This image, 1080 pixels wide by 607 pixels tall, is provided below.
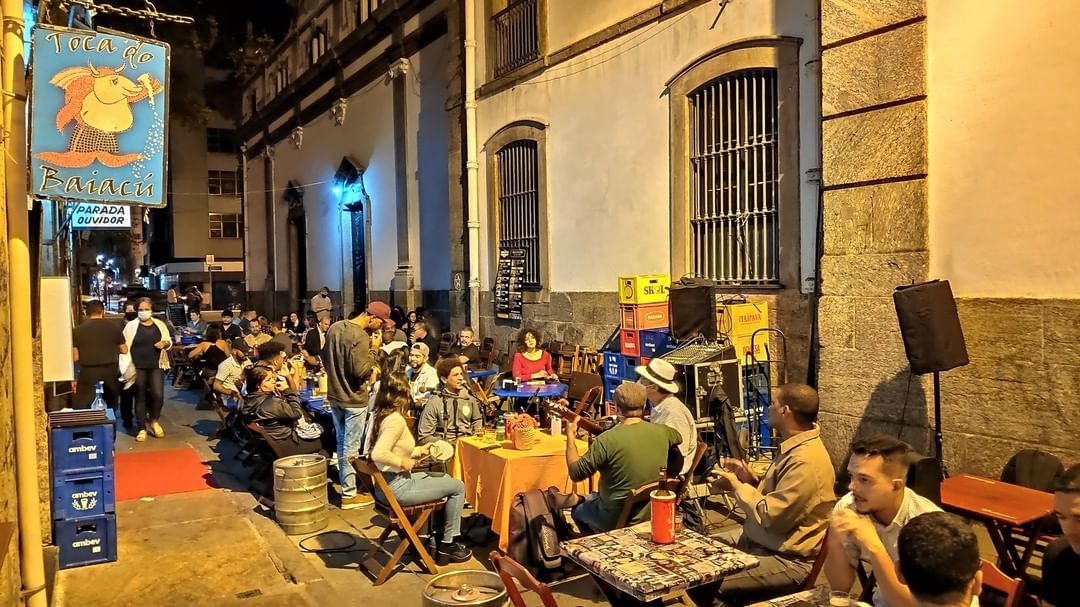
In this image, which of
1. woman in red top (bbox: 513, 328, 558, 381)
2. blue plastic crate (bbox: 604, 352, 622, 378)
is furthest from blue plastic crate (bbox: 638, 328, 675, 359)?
woman in red top (bbox: 513, 328, 558, 381)

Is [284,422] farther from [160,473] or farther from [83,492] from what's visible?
[160,473]

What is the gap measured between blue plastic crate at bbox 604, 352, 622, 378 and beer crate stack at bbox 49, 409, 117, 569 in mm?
5533

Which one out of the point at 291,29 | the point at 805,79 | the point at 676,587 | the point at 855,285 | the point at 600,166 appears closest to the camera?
the point at 676,587

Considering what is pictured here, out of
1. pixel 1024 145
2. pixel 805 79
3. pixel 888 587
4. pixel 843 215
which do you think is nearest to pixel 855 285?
pixel 843 215

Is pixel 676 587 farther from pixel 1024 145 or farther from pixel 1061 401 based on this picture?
pixel 1024 145

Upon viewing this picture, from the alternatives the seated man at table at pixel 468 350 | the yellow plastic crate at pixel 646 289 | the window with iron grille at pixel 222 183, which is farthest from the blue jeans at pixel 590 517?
the window with iron grille at pixel 222 183

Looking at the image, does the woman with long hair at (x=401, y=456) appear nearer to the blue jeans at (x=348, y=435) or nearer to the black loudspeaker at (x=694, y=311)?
the blue jeans at (x=348, y=435)

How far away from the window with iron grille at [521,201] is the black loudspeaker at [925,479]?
7.93 m

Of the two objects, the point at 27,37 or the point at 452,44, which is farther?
the point at 452,44

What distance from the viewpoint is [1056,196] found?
17.7ft

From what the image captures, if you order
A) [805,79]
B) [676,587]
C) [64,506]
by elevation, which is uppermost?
[805,79]

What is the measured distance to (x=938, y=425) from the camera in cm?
574

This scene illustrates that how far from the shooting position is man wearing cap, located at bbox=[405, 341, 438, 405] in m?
7.54

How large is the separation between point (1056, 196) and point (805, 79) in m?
2.82
